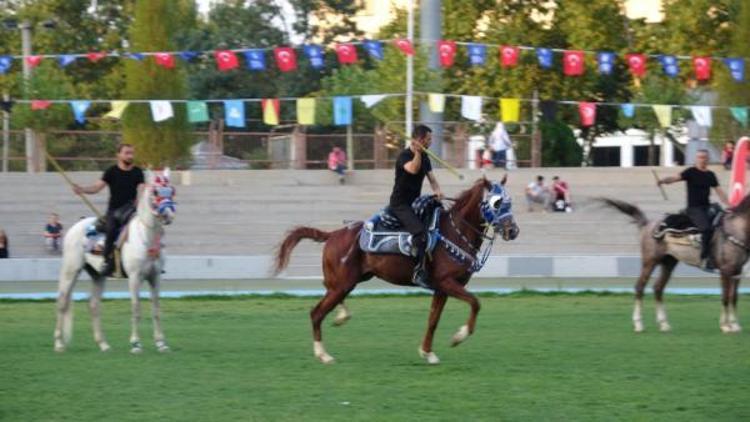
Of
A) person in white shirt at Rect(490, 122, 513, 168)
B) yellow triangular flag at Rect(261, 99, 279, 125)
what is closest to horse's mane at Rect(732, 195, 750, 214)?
yellow triangular flag at Rect(261, 99, 279, 125)

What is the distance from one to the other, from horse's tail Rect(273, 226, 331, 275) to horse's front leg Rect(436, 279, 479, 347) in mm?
2042

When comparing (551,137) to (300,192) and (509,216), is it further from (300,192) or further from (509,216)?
(509,216)

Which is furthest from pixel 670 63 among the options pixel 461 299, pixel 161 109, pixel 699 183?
pixel 461 299

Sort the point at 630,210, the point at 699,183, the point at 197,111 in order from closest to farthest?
1. the point at 699,183
2. the point at 630,210
3. the point at 197,111

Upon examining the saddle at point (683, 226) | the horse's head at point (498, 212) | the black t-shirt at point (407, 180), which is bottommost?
the saddle at point (683, 226)

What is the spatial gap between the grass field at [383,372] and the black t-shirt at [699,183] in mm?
1889

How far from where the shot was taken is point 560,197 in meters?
40.6

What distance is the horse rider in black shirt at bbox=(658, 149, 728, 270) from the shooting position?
61.9ft

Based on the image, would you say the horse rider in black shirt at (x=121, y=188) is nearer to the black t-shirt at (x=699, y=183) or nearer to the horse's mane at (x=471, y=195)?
the horse's mane at (x=471, y=195)

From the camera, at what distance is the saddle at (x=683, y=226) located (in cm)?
1889

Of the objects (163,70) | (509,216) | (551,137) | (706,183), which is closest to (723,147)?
(551,137)

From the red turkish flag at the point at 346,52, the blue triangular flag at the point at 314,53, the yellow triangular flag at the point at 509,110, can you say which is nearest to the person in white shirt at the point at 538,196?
the yellow triangular flag at the point at 509,110

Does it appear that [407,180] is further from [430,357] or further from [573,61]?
[573,61]

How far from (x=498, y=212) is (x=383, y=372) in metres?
2.35
